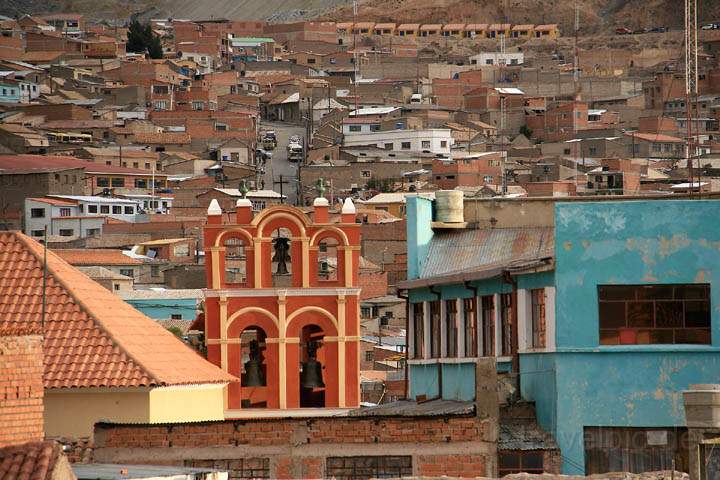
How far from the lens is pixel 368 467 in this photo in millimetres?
27625

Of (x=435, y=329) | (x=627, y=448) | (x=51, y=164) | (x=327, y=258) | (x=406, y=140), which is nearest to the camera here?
(x=627, y=448)

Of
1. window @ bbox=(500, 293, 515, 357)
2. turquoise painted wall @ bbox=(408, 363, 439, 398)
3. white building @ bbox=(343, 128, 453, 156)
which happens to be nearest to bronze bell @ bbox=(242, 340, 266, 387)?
turquoise painted wall @ bbox=(408, 363, 439, 398)

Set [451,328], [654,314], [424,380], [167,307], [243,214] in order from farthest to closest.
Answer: [167,307] < [243,214] < [424,380] < [451,328] < [654,314]

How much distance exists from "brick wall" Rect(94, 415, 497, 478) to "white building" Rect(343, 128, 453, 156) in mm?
121481

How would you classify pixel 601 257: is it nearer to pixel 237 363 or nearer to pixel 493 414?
pixel 493 414

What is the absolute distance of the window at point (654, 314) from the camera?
27.7m

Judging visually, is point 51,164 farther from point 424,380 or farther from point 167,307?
point 424,380

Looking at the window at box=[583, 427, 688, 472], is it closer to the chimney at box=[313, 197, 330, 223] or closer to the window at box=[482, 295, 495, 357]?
the window at box=[482, 295, 495, 357]

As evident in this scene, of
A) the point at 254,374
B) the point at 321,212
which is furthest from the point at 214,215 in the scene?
the point at 254,374

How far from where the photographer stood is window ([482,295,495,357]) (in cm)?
3064

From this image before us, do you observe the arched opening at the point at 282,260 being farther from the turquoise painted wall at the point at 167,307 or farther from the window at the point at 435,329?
the turquoise painted wall at the point at 167,307

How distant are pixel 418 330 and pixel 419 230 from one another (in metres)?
1.58

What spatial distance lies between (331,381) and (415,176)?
9089cm

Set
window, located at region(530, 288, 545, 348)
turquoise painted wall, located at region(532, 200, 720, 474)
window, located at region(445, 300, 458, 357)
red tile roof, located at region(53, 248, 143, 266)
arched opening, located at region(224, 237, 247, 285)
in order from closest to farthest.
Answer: turquoise painted wall, located at region(532, 200, 720, 474) < window, located at region(530, 288, 545, 348) < window, located at region(445, 300, 458, 357) < arched opening, located at region(224, 237, 247, 285) < red tile roof, located at region(53, 248, 143, 266)
